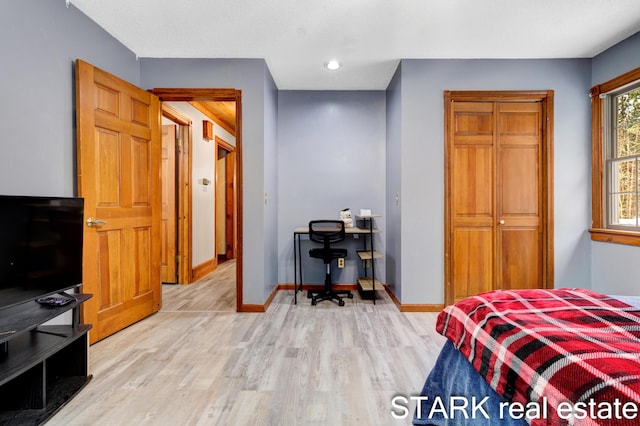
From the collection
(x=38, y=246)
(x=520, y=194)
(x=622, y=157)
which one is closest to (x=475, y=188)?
(x=520, y=194)

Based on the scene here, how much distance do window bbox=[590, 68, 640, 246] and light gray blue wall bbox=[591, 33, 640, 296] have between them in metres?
0.09

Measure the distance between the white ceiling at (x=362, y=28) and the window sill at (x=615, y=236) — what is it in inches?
70.4

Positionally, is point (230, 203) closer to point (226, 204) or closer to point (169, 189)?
point (226, 204)

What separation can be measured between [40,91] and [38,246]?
3.67 ft

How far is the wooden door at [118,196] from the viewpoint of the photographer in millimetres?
2348

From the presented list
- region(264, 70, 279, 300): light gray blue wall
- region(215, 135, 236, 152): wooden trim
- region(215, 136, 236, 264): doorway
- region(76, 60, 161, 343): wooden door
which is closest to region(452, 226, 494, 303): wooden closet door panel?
region(264, 70, 279, 300): light gray blue wall

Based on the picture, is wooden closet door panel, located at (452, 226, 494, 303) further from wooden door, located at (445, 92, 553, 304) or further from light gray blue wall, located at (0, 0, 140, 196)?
light gray blue wall, located at (0, 0, 140, 196)

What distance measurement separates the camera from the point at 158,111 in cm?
314

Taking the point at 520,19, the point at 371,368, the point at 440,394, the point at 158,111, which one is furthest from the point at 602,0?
the point at 158,111

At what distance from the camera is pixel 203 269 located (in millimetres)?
4797

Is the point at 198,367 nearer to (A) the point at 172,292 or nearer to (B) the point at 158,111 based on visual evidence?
(A) the point at 172,292

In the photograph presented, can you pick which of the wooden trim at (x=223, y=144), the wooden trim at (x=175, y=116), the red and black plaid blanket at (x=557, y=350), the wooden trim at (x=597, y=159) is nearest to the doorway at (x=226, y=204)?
the wooden trim at (x=223, y=144)

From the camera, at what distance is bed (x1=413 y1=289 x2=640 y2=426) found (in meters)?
0.80

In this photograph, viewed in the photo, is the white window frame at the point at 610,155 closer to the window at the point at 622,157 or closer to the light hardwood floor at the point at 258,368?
the window at the point at 622,157
